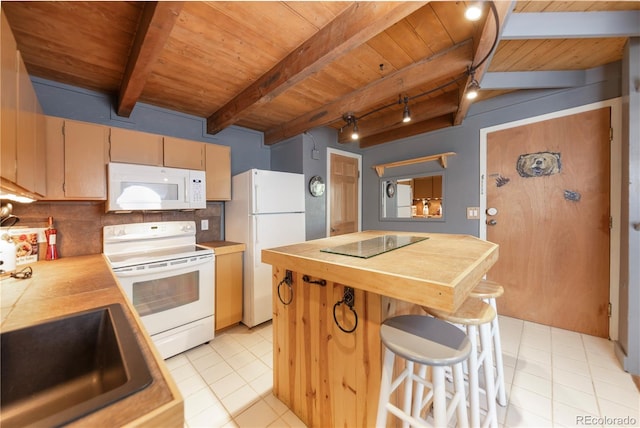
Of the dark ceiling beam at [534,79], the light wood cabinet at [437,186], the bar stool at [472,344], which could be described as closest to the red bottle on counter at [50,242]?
the bar stool at [472,344]

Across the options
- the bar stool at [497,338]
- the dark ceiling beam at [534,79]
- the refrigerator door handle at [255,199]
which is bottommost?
the bar stool at [497,338]

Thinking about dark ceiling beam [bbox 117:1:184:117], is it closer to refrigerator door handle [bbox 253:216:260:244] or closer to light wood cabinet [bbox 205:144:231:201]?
light wood cabinet [bbox 205:144:231:201]

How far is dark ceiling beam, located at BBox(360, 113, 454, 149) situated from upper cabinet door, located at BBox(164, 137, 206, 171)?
99.5 inches

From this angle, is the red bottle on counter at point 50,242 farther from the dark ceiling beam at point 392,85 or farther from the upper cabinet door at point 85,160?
the dark ceiling beam at point 392,85

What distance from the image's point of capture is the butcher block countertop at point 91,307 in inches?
18.6

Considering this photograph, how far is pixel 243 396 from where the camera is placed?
1.74 meters

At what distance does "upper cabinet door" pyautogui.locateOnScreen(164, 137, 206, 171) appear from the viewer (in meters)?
2.42

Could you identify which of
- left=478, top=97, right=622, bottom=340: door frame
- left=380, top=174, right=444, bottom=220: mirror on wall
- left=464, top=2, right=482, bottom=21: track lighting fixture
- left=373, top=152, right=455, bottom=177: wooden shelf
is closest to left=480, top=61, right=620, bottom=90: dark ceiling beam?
left=478, top=97, right=622, bottom=340: door frame

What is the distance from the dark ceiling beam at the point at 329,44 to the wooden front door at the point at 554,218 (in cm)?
236

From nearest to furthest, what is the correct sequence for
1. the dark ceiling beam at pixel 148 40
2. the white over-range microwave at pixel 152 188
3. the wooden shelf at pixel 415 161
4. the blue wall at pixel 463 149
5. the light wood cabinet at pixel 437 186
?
the dark ceiling beam at pixel 148 40
the white over-range microwave at pixel 152 188
the blue wall at pixel 463 149
the wooden shelf at pixel 415 161
the light wood cabinet at pixel 437 186

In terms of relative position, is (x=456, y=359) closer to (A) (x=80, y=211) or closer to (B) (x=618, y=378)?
(B) (x=618, y=378)

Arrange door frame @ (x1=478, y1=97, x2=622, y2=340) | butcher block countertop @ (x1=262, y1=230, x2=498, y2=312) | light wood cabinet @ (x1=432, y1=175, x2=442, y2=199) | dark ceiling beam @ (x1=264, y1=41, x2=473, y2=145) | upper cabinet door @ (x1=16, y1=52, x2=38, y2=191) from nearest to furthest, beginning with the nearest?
butcher block countertop @ (x1=262, y1=230, x2=498, y2=312), upper cabinet door @ (x1=16, y1=52, x2=38, y2=191), dark ceiling beam @ (x1=264, y1=41, x2=473, y2=145), door frame @ (x1=478, y1=97, x2=622, y2=340), light wood cabinet @ (x1=432, y1=175, x2=442, y2=199)

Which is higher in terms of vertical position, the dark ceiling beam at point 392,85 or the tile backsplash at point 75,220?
the dark ceiling beam at point 392,85

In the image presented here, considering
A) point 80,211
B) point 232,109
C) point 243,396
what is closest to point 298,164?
point 232,109
